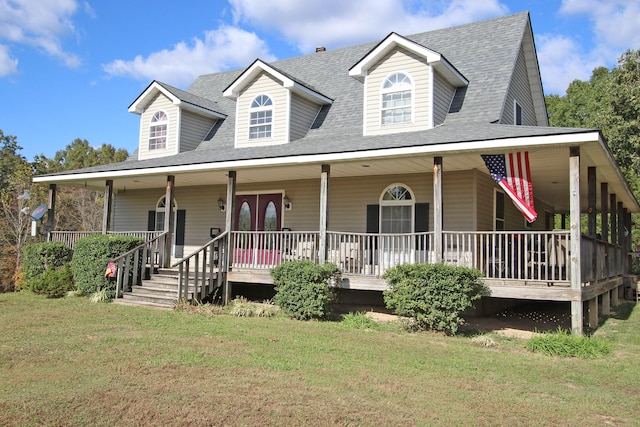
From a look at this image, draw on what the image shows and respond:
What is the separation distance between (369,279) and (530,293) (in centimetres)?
317

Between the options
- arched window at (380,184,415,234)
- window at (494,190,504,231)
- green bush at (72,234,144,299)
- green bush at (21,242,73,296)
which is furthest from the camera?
green bush at (21,242,73,296)

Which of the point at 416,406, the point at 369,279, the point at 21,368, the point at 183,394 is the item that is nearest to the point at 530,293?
the point at 369,279

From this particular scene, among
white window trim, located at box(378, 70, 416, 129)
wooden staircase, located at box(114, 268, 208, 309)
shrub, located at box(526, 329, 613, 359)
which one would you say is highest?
white window trim, located at box(378, 70, 416, 129)

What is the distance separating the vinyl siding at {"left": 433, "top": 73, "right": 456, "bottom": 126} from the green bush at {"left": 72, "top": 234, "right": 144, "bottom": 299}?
323 inches

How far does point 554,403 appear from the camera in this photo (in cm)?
542

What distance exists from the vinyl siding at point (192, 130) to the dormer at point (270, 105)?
7.61 feet

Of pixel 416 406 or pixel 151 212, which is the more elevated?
pixel 151 212

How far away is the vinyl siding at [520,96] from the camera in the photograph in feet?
44.6

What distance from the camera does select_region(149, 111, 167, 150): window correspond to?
56.9 feet

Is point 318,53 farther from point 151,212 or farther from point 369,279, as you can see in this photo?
point 369,279

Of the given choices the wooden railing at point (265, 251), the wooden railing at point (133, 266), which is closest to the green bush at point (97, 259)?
the wooden railing at point (133, 266)

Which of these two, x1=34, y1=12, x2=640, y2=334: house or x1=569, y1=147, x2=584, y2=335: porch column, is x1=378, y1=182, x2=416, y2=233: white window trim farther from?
x1=569, y1=147, x2=584, y2=335: porch column

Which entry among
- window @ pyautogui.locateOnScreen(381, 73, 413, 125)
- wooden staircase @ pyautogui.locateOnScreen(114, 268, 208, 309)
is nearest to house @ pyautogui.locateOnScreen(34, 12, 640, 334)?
window @ pyautogui.locateOnScreen(381, 73, 413, 125)

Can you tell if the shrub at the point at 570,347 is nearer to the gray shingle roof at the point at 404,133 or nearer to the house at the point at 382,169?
the house at the point at 382,169
